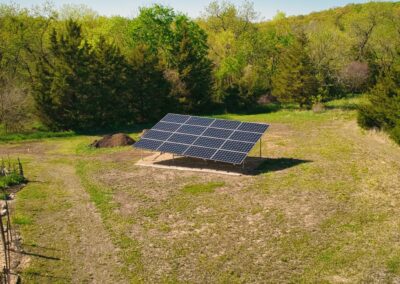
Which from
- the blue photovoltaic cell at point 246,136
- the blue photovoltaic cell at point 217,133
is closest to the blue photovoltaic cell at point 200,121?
the blue photovoltaic cell at point 217,133

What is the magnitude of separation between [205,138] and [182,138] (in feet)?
6.34

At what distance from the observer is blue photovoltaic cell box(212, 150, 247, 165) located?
1134 inches

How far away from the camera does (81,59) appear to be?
4769 centimetres

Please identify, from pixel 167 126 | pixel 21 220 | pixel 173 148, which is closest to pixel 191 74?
pixel 167 126

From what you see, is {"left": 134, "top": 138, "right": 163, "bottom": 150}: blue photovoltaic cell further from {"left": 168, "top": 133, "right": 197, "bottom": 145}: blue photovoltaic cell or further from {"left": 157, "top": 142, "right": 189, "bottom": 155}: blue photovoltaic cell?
{"left": 168, "top": 133, "right": 197, "bottom": 145}: blue photovoltaic cell

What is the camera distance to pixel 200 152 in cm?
3055

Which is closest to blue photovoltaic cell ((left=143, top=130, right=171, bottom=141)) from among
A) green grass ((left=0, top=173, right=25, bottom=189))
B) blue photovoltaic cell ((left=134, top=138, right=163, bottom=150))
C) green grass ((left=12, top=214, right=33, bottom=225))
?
blue photovoltaic cell ((left=134, top=138, right=163, bottom=150))

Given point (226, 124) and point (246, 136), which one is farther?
point (226, 124)

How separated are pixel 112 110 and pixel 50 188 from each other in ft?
79.0

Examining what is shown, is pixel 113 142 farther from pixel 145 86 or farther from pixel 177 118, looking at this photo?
pixel 145 86

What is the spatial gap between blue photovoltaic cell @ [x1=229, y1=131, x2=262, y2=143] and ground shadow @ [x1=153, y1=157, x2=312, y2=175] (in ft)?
6.68

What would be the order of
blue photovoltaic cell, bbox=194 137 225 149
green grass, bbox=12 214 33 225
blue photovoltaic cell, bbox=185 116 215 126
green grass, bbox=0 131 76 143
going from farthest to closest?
green grass, bbox=0 131 76 143, blue photovoltaic cell, bbox=185 116 215 126, blue photovoltaic cell, bbox=194 137 225 149, green grass, bbox=12 214 33 225

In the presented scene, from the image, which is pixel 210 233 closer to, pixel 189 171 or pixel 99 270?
pixel 99 270

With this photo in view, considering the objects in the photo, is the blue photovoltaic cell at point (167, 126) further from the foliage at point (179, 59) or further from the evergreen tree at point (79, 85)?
Answer: the foliage at point (179, 59)
